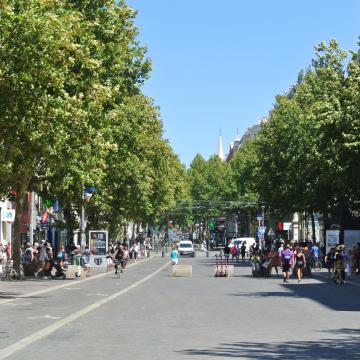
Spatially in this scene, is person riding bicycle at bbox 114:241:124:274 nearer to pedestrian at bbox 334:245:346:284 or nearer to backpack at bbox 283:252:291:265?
backpack at bbox 283:252:291:265

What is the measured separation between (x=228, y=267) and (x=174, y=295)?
66.4 ft

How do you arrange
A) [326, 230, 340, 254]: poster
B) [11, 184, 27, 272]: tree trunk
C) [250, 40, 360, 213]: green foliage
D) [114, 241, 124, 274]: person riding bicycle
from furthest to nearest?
[326, 230, 340, 254]: poster
[114, 241, 124, 274]: person riding bicycle
[11, 184, 27, 272]: tree trunk
[250, 40, 360, 213]: green foliage

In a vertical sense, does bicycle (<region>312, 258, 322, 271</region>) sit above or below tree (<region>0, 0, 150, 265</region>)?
below

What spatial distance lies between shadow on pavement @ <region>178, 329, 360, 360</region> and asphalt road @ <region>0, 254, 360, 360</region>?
1 centimetres

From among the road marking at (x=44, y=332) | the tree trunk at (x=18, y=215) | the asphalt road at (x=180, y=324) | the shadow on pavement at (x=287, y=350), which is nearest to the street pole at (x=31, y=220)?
the tree trunk at (x=18, y=215)

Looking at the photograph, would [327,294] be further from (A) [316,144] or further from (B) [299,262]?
(A) [316,144]

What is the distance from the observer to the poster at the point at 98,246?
202 ft

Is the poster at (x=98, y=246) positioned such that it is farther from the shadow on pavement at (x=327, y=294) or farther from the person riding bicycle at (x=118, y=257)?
the shadow on pavement at (x=327, y=294)

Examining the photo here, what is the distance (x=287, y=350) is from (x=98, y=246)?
47464mm

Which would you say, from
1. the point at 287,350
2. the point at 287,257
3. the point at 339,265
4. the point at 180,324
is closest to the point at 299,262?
the point at 287,257

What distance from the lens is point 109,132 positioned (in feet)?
151

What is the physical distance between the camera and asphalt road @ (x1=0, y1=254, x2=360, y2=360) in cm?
1523

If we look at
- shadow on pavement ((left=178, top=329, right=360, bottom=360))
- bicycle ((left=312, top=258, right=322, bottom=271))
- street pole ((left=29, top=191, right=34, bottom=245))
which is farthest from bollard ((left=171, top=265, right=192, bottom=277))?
shadow on pavement ((left=178, top=329, right=360, bottom=360))

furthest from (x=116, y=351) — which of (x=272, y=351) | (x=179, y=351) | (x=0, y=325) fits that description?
(x=0, y=325)
